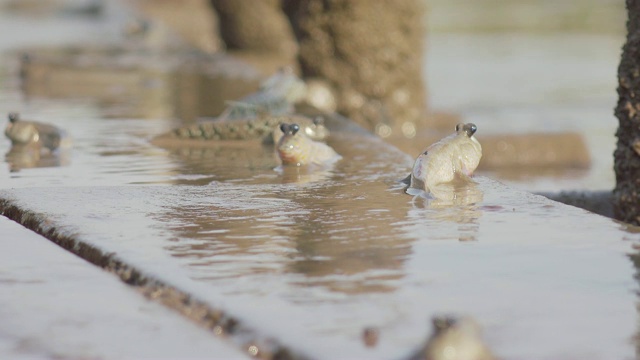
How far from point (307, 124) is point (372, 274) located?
2.94 m

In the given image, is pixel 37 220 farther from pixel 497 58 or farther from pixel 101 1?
pixel 101 1

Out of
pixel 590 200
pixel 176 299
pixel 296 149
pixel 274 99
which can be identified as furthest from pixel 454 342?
pixel 274 99

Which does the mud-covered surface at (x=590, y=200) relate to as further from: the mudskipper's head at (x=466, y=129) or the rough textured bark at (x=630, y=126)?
the mudskipper's head at (x=466, y=129)

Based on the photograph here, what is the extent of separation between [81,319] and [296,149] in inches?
89.8

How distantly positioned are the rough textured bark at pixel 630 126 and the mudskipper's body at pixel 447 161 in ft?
1.98

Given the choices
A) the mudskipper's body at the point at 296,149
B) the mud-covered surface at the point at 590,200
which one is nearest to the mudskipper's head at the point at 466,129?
the mudskipper's body at the point at 296,149

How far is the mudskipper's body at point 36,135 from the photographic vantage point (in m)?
5.94

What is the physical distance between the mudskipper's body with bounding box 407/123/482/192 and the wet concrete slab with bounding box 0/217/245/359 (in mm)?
1362

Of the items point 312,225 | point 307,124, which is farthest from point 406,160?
point 312,225

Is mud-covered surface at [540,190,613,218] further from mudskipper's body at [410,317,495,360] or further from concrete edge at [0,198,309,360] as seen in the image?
mudskipper's body at [410,317,495,360]

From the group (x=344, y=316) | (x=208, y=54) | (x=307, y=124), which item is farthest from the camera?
(x=208, y=54)

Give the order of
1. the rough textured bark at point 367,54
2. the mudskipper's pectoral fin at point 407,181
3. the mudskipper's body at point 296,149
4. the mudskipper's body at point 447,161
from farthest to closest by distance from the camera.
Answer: the rough textured bark at point 367,54
the mudskipper's body at point 296,149
the mudskipper's pectoral fin at point 407,181
the mudskipper's body at point 447,161

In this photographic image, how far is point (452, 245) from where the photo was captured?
352cm

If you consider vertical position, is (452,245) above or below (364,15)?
below
